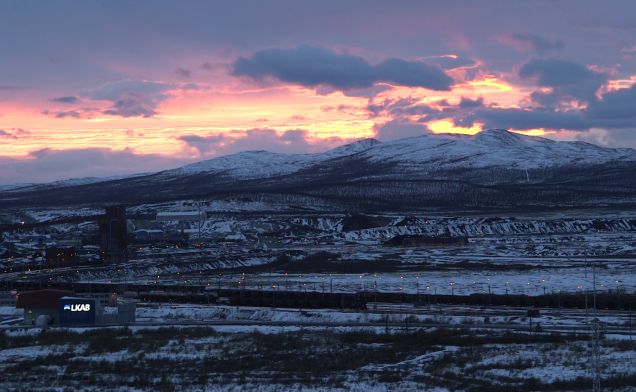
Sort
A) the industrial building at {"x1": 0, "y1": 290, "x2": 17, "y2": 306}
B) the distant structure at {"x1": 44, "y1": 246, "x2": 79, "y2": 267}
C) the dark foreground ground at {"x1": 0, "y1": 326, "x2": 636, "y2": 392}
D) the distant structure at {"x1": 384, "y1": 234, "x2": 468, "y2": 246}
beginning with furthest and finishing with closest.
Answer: the distant structure at {"x1": 384, "y1": 234, "x2": 468, "y2": 246} → the distant structure at {"x1": 44, "y1": 246, "x2": 79, "y2": 267} → the industrial building at {"x1": 0, "y1": 290, "x2": 17, "y2": 306} → the dark foreground ground at {"x1": 0, "y1": 326, "x2": 636, "y2": 392}

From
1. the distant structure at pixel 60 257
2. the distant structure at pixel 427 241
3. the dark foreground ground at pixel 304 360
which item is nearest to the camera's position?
the dark foreground ground at pixel 304 360

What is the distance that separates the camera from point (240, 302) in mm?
58531

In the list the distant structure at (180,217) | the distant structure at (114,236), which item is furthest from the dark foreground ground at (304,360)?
the distant structure at (180,217)

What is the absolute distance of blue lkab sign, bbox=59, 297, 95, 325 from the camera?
159 feet

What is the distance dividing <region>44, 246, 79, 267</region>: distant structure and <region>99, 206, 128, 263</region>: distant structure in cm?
327

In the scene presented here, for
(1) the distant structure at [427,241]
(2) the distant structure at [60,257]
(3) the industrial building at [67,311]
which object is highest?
(3) the industrial building at [67,311]

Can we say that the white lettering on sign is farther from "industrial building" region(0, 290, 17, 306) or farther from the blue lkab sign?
"industrial building" region(0, 290, 17, 306)

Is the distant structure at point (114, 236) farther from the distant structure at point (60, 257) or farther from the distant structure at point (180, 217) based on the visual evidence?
the distant structure at point (180, 217)

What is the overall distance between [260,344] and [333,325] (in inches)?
274

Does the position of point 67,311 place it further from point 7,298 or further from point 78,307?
point 7,298

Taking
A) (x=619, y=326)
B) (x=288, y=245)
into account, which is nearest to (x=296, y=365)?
(x=619, y=326)

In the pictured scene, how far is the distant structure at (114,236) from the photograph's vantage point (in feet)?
318

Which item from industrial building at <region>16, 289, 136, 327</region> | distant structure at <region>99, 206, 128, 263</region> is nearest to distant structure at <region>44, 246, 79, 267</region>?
distant structure at <region>99, 206, 128, 263</region>

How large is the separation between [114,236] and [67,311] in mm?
53146
